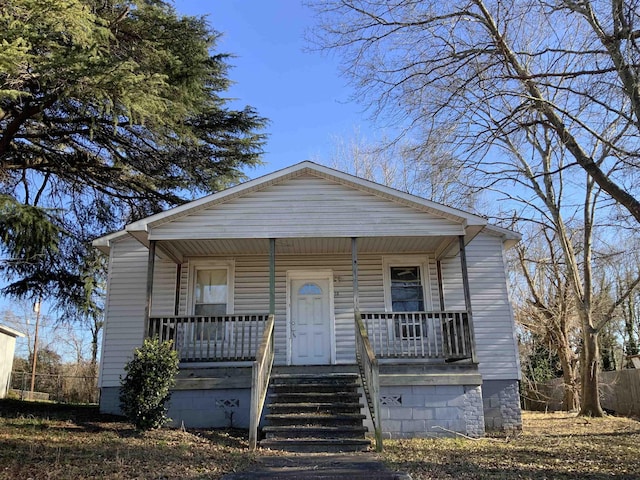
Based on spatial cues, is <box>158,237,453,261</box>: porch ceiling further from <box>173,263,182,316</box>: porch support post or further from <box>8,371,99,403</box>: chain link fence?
<box>8,371,99,403</box>: chain link fence

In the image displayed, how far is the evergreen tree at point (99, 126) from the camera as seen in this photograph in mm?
10070

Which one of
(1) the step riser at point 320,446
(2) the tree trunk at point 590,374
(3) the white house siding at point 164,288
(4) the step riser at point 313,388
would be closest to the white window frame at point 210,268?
(3) the white house siding at point 164,288

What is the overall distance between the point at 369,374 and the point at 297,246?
12.3ft

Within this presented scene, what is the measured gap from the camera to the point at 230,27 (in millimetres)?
14945

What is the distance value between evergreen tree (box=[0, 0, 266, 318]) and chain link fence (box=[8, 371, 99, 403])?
33.2 feet

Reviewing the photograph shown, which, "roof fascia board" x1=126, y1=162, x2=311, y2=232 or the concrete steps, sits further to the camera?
"roof fascia board" x1=126, y1=162, x2=311, y2=232

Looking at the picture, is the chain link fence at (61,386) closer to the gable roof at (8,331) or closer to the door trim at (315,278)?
the gable roof at (8,331)

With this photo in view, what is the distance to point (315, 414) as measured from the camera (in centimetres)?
867

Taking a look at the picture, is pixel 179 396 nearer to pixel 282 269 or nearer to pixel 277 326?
pixel 277 326

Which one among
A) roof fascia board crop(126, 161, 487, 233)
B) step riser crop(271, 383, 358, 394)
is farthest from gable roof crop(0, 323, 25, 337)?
step riser crop(271, 383, 358, 394)

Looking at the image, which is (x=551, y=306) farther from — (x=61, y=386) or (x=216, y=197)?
(x=61, y=386)

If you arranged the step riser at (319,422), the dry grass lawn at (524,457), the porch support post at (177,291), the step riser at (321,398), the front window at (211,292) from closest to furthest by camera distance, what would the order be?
1. the dry grass lawn at (524,457)
2. the step riser at (319,422)
3. the step riser at (321,398)
4. the porch support post at (177,291)
5. the front window at (211,292)

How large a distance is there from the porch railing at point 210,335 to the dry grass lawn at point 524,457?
132 inches

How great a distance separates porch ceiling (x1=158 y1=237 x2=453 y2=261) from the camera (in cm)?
1095
